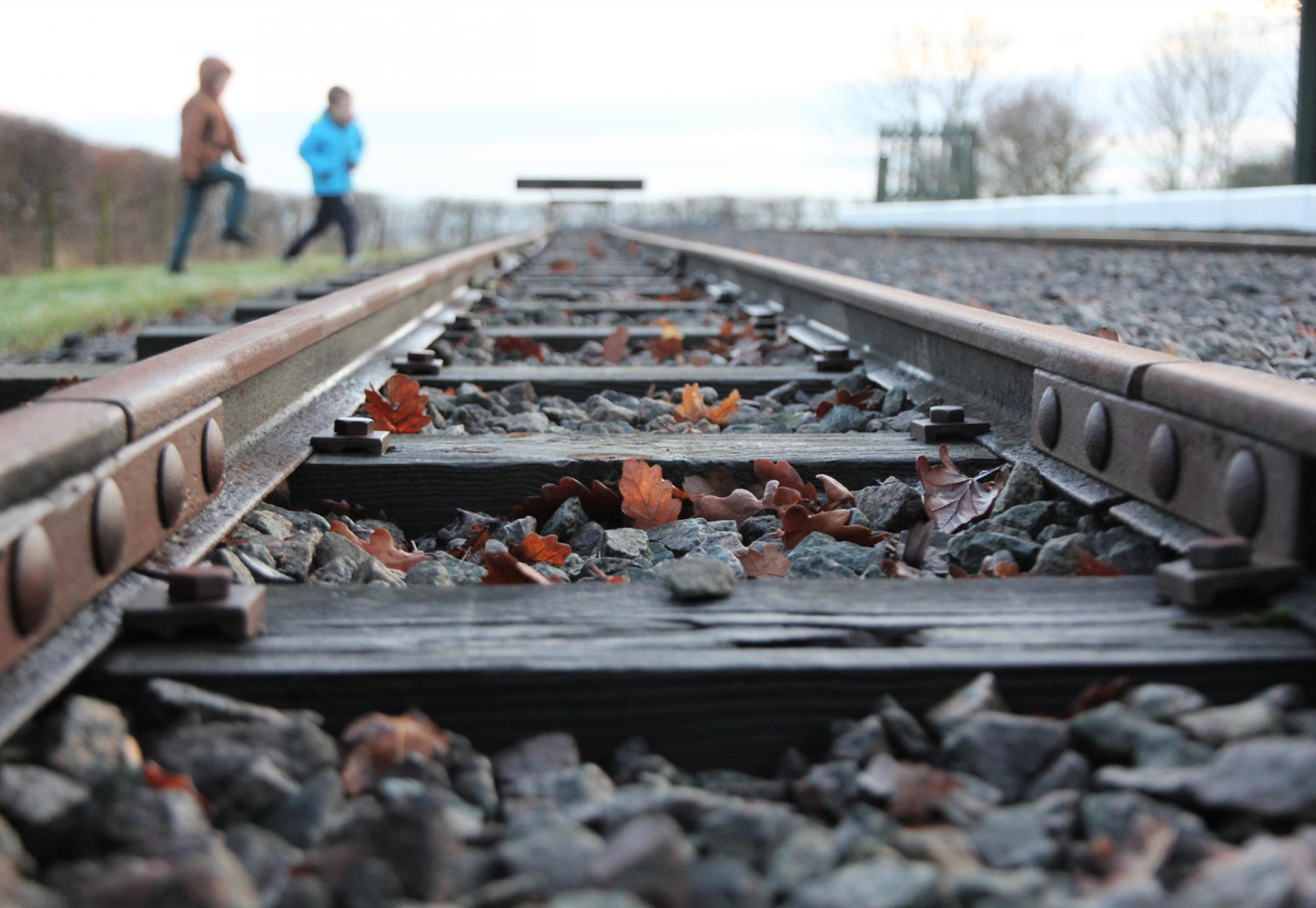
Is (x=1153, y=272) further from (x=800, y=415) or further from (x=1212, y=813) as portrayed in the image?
(x=1212, y=813)

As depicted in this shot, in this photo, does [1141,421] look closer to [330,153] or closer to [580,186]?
[330,153]

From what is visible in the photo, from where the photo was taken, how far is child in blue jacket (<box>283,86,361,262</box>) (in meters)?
11.9

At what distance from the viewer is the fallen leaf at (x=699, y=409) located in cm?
306

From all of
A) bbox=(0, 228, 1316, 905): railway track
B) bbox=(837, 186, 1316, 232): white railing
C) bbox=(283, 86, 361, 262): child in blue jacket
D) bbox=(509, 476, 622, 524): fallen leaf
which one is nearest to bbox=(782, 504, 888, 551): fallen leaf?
bbox=(0, 228, 1316, 905): railway track

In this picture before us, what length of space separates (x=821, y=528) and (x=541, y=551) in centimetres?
43

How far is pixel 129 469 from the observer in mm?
1475

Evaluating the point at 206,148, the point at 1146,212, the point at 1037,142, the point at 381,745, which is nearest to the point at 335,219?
the point at 206,148

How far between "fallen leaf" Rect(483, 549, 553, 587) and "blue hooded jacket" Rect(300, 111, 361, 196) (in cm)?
1108

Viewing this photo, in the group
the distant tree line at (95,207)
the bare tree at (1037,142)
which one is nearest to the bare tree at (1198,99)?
the bare tree at (1037,142)

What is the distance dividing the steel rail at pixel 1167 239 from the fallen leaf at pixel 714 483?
738cm

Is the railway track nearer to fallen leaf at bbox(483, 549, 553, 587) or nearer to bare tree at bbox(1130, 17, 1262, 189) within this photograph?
fallen leaf at bbox(483, 549, 553, 587)

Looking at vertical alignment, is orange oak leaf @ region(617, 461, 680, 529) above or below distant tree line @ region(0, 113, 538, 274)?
below

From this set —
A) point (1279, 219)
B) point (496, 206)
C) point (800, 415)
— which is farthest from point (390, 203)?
point (800, 415)

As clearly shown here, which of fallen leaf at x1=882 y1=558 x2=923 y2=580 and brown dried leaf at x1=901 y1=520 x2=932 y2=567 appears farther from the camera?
brown dried leaf at x1=901 y1=520 x2=932 y2=567
